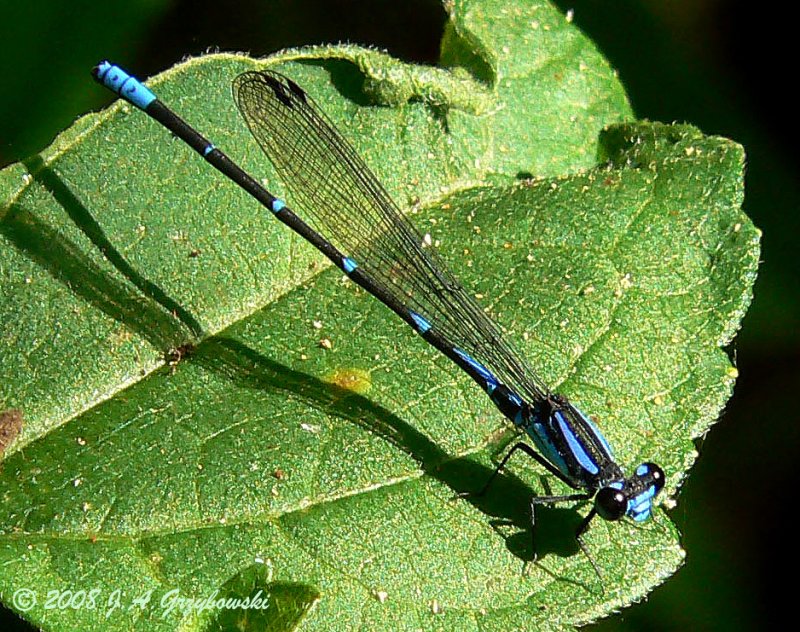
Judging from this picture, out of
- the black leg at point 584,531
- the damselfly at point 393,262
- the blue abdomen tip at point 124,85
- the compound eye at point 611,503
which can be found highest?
the blue abdomen tip at point 124,85

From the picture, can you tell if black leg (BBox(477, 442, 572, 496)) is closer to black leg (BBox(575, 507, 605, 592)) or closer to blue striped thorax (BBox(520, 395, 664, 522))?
blue striped thorax (BBox(520, 395, 664, 522))

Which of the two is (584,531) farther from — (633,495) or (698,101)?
(698,101)

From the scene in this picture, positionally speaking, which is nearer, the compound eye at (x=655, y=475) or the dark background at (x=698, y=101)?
the compound eye at (x=655, y=475)

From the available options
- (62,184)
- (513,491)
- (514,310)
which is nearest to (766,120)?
(514,310)

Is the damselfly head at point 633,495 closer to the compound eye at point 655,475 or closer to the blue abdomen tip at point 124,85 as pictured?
the compound eye at point 655,475

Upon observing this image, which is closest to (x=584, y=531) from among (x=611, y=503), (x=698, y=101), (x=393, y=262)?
(x=611, y=503)

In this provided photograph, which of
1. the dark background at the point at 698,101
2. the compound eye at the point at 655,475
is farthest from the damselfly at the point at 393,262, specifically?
the dark background at the point at 698,101

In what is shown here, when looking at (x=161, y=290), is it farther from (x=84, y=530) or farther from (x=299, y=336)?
(x=84, y=530)

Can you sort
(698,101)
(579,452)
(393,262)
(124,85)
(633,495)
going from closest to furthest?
(633,495), (579,452), (124,85), (393,262), (698,101)
